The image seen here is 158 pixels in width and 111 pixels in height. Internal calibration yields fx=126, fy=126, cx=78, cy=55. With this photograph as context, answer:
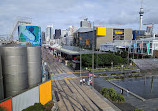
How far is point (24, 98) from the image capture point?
1476cm

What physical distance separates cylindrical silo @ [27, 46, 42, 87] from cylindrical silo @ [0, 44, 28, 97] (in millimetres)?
1188

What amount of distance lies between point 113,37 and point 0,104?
12761cm

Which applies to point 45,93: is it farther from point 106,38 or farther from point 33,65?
point 106,38

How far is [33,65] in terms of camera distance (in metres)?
17.9

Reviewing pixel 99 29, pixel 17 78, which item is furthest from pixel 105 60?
pixel 99 29

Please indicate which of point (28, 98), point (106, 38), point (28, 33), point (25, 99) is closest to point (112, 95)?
point (28, 98)

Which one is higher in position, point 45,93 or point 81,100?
point 45,93

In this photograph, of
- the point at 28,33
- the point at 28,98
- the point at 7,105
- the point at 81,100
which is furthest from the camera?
the point at 28,33

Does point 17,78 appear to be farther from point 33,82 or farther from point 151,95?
point 151,95

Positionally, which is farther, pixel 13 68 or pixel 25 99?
pixel 13 68

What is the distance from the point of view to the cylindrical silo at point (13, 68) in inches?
611

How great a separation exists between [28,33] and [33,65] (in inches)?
356

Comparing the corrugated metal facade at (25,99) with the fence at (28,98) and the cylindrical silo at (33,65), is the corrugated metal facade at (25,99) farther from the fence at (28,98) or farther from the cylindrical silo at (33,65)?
the cylindrical silo at (33,65)

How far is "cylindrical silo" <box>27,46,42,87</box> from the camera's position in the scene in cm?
1766
